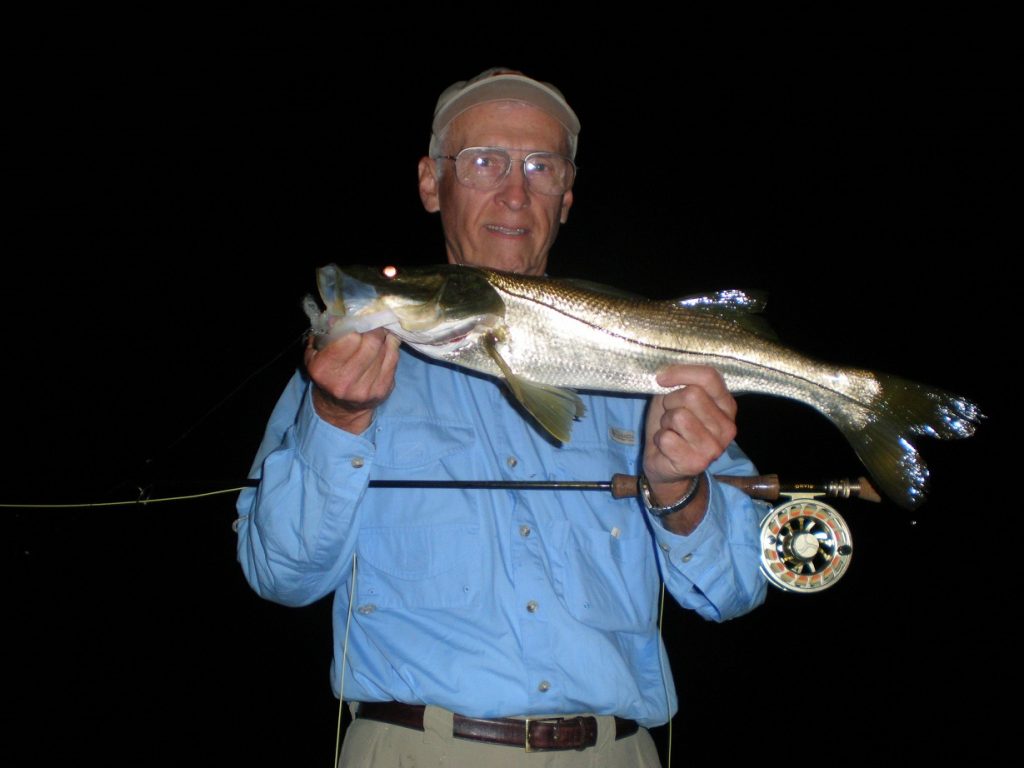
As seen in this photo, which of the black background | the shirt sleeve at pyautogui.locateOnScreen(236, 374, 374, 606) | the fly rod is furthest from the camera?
Answer: the black background

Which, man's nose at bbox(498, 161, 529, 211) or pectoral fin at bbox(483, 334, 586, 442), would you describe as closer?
pectoral fin at bbox(483, 334, 586, 442)

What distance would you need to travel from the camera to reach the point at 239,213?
12234 mm

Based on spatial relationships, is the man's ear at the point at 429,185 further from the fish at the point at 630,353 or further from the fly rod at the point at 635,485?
the fly rod at the point at 635,485

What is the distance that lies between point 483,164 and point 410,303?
958 mm

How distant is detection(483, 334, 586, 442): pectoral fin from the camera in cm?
188

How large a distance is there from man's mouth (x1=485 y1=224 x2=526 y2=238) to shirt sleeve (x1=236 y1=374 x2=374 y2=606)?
3.27 ft

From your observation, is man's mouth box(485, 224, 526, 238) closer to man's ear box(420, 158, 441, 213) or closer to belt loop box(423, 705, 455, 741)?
man's ear box(420, 158, 441, 213)

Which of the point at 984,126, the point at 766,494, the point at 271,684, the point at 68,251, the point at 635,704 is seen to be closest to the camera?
the point at 635,704

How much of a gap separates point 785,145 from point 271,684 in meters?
11.5

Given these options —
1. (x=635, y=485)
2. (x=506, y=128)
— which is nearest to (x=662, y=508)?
(x=635, y=485)

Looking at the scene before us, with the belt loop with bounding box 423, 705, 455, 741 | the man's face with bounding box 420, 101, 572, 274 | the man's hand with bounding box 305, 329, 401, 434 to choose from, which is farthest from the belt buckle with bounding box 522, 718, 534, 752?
the man's face with bounding box 420, 101, 572, 274

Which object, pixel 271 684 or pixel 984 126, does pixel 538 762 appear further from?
pixel 984 126

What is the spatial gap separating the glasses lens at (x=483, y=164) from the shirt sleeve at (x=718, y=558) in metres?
1.40

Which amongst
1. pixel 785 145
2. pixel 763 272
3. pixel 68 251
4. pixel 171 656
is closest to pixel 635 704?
pixel 171 656
